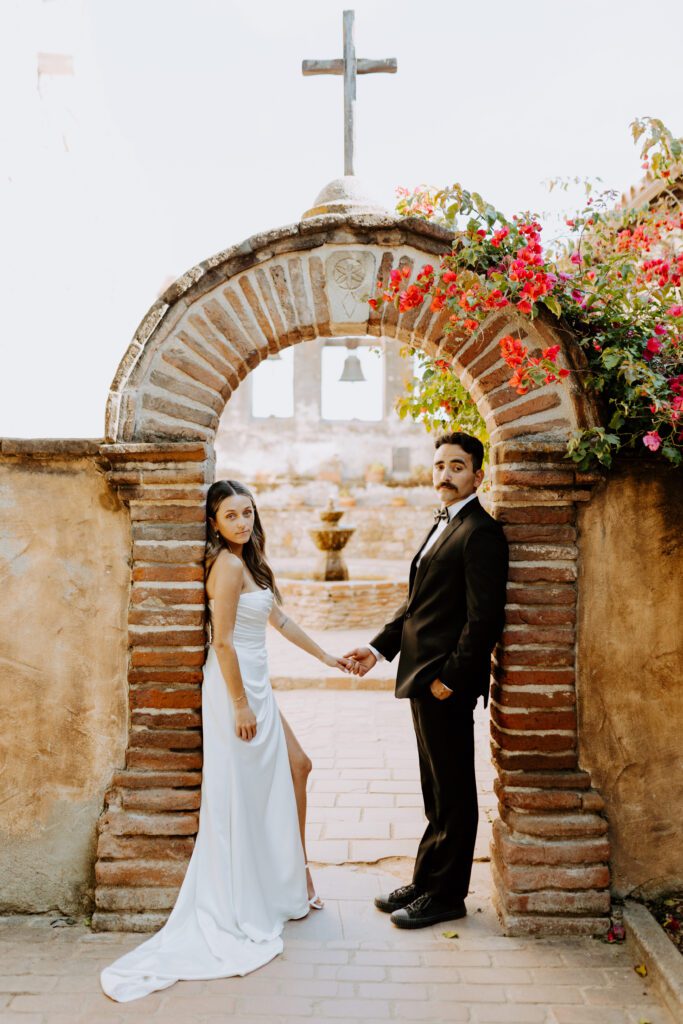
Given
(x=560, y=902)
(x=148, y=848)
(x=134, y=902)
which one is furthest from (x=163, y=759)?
(x=560, y=902)

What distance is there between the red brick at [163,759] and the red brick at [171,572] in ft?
2.48

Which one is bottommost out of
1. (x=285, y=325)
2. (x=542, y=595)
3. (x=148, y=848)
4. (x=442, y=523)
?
(x=148, y=848)

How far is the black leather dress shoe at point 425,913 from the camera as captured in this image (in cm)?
330

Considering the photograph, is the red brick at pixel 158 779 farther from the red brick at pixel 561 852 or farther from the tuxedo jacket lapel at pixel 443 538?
the red brick at pixel 561 852

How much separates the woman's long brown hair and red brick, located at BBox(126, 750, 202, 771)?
0.77m

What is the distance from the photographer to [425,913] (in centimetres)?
333

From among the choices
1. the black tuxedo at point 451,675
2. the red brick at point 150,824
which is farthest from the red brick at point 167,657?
the black tuxedo at point 451,675

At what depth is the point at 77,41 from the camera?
751cm

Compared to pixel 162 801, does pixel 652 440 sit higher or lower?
higher

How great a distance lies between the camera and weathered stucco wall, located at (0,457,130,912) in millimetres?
3406

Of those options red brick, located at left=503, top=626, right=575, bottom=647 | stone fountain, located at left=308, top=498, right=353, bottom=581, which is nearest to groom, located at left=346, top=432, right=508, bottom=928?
red brick, located at left=503, top=626, right=575, bottom=647

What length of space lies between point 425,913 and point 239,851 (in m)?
0.87

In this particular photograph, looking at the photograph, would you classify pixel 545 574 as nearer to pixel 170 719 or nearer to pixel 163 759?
pixel 170 719

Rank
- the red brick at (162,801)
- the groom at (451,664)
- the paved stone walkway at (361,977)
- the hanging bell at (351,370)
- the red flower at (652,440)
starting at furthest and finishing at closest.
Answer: the hanging bell at (351,370) < the red brick at (162,801) < the groom at (451,664) < the red flower at (652,440) < the paved stone walkway at (361,977)
